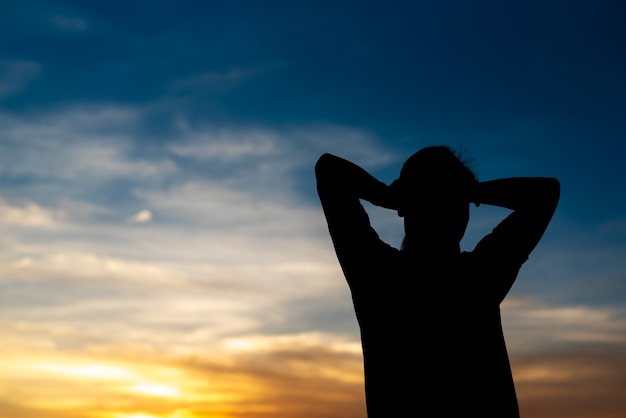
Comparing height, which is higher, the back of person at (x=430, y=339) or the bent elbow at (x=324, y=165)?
the bent elbow at (x=324, y=165)

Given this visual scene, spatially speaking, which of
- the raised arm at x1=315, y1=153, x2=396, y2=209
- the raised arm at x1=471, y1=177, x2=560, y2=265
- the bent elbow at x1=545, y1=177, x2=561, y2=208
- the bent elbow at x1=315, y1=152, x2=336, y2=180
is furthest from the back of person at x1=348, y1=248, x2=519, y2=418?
the bent elbow at x1=545, y1=177, x2=561, y2=208

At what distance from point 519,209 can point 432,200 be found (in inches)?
18.6

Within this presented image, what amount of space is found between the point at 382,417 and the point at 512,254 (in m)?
0.83

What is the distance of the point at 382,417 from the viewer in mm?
2301

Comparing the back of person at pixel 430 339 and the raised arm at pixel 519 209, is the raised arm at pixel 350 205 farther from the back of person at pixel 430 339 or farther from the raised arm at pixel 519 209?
the raised arm at pixel 519 209

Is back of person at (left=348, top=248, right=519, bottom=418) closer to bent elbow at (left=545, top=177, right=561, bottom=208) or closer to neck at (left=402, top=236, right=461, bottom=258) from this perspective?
neck at (left=402, top=236, right=461, bottom=258)

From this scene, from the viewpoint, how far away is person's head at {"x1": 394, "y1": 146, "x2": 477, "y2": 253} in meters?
2.47

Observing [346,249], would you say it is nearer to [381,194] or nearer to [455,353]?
[381,194]

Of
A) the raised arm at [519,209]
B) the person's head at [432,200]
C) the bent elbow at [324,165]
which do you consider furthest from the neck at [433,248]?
the bent elbow at [324,165]

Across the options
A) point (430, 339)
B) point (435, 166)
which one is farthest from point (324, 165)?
point (430, 339)

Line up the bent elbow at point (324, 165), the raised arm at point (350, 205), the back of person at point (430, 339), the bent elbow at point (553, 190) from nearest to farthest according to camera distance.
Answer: the back of person at point (430, 339) → the raised arm at point (350, 205) → the bent elbow at point (324, 165) → the bent elbow at point (553, 190)

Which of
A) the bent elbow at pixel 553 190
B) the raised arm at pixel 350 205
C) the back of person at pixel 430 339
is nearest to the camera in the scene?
the back of person at pixel 430 339

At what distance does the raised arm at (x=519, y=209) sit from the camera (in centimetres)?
251

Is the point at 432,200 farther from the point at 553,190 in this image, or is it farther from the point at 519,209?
the point at 553,190
